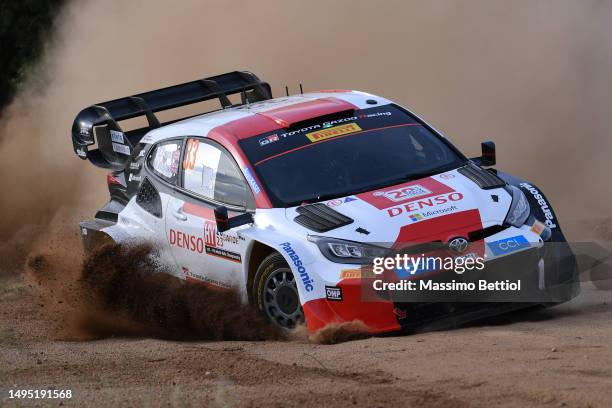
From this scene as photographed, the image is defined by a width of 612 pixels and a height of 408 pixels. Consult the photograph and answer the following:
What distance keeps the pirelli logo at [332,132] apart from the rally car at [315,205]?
0.04ft

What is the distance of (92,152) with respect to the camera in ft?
33.9

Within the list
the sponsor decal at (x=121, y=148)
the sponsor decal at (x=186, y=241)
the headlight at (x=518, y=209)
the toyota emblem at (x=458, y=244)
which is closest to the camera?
the toyota emblem at (x=458, y=244)

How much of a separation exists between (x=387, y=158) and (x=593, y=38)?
630 centimetres

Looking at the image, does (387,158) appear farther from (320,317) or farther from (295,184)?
(320,317)

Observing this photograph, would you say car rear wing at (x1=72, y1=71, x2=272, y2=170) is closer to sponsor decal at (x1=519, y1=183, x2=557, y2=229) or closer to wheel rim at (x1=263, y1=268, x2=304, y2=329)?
wheel rim at (x1=263, y1=268, x2=304, y2=329)

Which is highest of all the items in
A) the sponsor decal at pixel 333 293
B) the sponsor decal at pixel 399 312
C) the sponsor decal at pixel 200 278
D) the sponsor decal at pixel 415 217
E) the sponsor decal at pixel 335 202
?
the sponsor decal at pixel 335 202

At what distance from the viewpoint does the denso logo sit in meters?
7.58

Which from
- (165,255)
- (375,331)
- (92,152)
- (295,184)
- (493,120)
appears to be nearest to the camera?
(375,331)

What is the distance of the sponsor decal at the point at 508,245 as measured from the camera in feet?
24.3

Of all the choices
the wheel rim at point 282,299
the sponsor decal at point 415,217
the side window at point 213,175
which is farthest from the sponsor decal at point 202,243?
the sponsor decal at point 415,217

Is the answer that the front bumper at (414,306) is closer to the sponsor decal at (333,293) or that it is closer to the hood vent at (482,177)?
the sponsor decal at (333,293)

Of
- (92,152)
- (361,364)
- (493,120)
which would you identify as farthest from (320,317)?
(493,120)

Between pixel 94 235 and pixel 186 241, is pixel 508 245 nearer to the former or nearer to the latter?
pixel 186 241

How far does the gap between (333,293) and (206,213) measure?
1519mm
